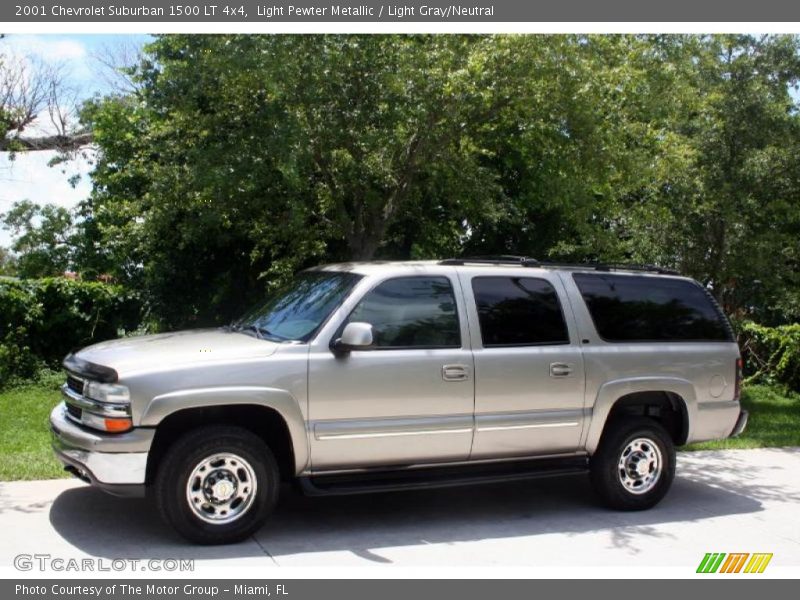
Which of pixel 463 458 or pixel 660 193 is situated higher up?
pixel 660 193

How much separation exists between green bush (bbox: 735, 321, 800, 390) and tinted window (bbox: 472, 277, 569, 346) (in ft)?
31.6

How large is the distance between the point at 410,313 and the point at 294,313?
91 cm

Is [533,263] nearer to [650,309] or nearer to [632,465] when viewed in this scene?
[650,309]

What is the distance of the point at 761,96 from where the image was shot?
1173 centimetres

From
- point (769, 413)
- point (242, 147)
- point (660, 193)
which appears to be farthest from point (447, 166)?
point (769, 413)

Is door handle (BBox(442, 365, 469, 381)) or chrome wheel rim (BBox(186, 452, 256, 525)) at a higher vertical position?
door handle (BBox(442, 365, 469, 381))

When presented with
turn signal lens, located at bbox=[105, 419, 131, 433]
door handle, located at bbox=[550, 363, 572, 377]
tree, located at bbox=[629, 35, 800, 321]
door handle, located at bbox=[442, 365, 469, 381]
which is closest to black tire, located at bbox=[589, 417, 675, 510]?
door handle, located at bbox=[550, 363, 572, 377]

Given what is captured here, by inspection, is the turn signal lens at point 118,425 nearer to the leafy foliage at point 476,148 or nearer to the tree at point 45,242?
the leafy foliage at point 476,148

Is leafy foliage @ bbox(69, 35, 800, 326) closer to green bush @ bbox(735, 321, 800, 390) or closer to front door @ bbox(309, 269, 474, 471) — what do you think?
green bush @ bbox(735, 321, 800, 390)

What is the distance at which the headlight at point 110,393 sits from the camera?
548 centimetres

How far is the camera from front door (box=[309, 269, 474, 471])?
19.5ft

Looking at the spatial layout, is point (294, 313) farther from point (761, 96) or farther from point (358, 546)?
point (761, 96)

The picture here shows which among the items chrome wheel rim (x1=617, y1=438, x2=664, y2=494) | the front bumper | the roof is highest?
the roof

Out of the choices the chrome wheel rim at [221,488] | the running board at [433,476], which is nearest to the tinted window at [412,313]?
the running board at [433,476]
